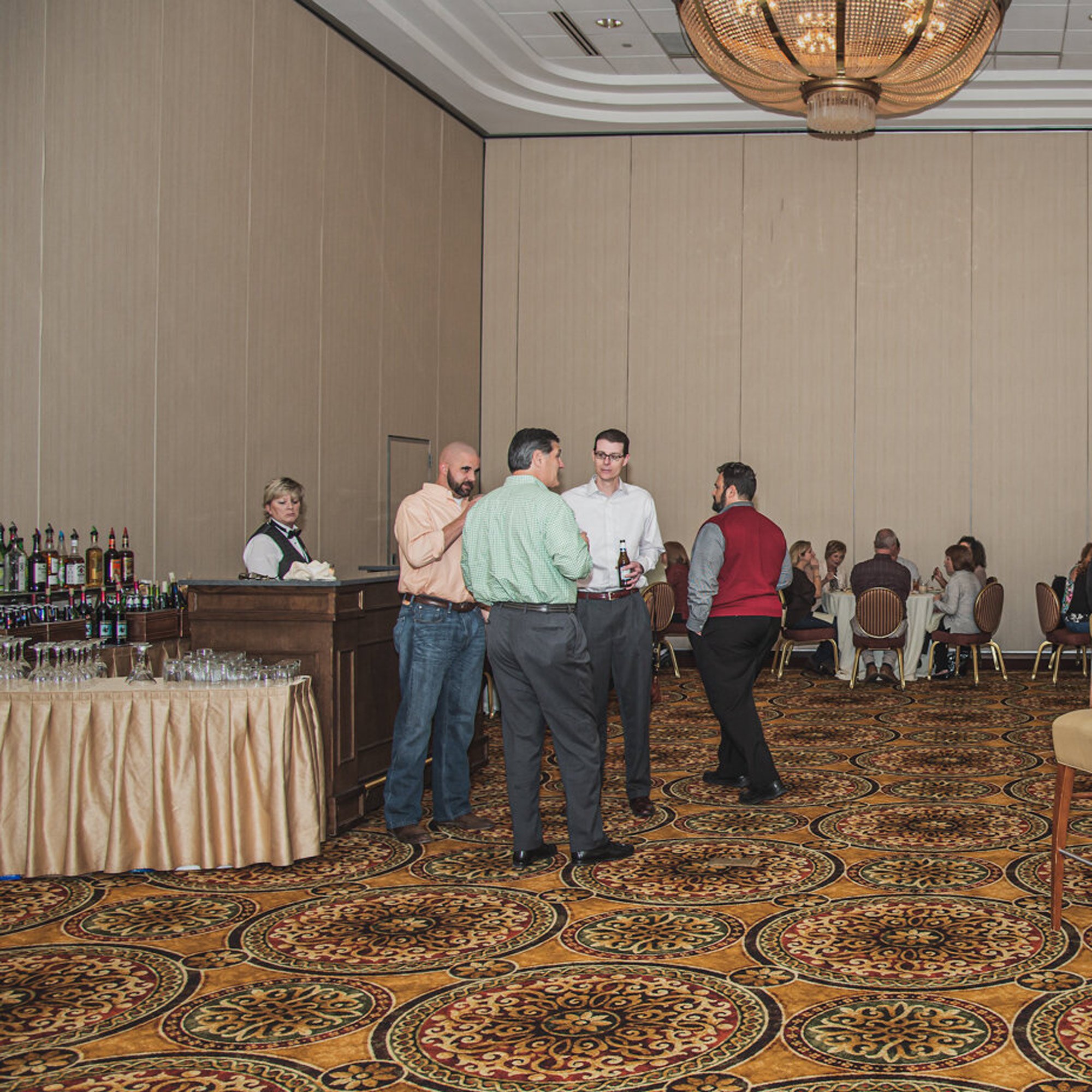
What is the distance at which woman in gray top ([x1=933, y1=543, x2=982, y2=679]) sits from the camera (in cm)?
1027

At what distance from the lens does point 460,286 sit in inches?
474

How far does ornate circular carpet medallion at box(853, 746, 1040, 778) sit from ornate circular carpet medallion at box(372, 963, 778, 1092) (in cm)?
335

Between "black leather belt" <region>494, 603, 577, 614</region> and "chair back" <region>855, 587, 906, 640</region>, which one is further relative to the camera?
"chair back" <region>855, 587, 906, 640</region>

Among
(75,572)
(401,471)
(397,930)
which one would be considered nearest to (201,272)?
(75,572)

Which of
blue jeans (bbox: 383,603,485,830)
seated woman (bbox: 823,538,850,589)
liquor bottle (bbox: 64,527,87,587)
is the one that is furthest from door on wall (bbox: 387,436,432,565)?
blue jeans (bbox: 383,603,485,830)

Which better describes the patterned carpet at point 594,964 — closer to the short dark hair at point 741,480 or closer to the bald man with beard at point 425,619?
the bald man with beard at point 425,619

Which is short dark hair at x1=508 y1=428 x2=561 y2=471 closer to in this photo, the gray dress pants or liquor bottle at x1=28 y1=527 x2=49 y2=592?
the gray dress pants

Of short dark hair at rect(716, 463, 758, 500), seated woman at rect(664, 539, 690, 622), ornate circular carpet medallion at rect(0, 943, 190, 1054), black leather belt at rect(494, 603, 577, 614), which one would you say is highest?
short dark hair at rect(716, 463, 758, 500)

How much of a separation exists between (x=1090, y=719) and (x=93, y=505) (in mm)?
5035

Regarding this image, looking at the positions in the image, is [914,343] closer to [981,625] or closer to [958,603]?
[958,603]

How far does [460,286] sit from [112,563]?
649cm

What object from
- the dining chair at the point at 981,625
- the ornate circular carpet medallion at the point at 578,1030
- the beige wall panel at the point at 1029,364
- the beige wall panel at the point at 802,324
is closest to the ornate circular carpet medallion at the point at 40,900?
the ornate circular carpet medallion at the point at 578,1030

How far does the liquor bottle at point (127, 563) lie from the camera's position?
21.0 ft

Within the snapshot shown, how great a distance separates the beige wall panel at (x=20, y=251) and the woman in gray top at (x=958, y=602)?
7.34 metres
